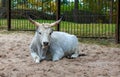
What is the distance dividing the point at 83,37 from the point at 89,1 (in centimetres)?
151

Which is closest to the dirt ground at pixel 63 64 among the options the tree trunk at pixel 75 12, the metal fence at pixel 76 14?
the metal fence at pixel 76 14

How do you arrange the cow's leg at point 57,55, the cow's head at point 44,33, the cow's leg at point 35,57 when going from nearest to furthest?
the cow's head at point 44,33
the cow's leg at point 35,57
the cow's leg at point 57,55

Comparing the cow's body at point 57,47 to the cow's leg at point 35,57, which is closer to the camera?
the cow's leg at point 35,57

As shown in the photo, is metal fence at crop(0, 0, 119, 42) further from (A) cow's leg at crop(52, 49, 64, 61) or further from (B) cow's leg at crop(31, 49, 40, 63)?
(B) cow's leg at crop(31, 49, 40, 63)

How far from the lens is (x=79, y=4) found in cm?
1383

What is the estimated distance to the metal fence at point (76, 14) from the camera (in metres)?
13.2

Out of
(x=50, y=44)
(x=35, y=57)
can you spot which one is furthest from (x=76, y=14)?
(x=35, y=57)

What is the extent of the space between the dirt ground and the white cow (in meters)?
0.17

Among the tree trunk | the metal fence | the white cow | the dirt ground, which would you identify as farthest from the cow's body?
the tree trunk

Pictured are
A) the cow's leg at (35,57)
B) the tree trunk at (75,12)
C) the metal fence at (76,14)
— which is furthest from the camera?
the tree trunk at (75,12)

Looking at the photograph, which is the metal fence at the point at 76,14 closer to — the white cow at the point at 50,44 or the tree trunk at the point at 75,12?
the tree trunk at the point at 75,12

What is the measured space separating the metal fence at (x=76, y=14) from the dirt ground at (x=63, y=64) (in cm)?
277

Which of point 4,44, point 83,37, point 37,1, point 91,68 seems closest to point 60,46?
point 91,68

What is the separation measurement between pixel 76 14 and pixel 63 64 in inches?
232
